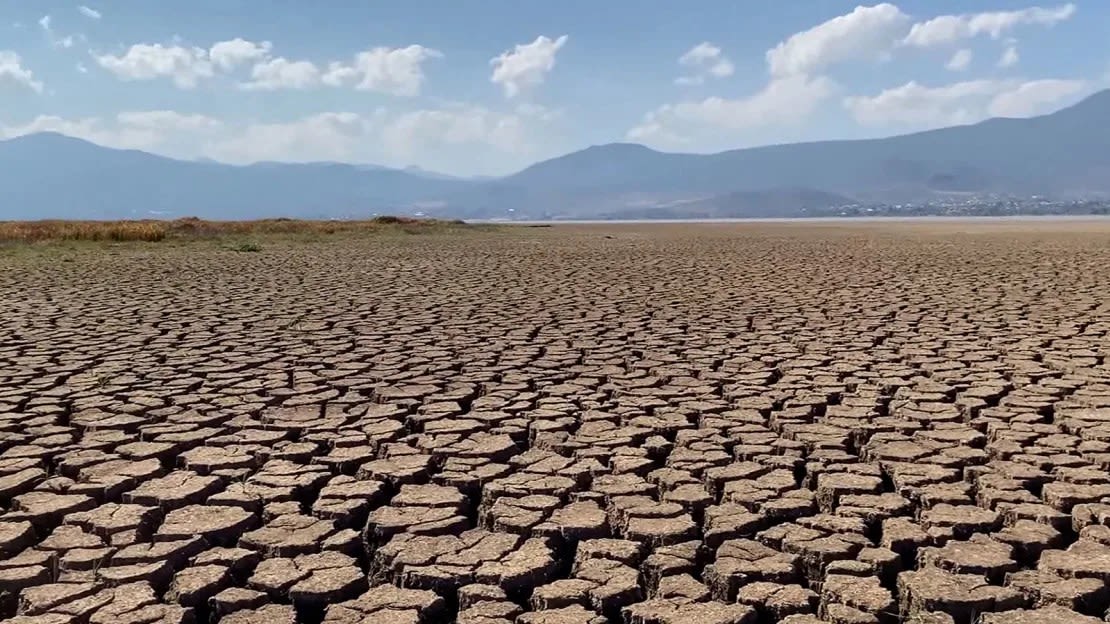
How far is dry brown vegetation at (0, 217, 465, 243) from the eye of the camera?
19469mm

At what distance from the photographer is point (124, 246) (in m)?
17.5

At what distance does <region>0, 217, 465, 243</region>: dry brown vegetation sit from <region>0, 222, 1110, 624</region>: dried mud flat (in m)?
13.4

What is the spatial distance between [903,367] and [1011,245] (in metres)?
14.0

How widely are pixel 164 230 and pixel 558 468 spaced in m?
21.1

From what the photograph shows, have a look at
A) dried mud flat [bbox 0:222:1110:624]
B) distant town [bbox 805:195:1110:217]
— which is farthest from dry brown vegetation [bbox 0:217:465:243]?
distant town [bbox 805:195:1110:217]

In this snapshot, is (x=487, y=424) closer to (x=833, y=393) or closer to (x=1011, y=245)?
(x=833, y=393)

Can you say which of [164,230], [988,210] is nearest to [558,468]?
[164,230]

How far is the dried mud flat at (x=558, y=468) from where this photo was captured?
227 centimetres

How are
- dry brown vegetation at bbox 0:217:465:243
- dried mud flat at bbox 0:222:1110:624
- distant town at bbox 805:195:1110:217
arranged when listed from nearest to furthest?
dried mud flat at bbox 0:222:1110:624, dry brown vegetation at bbox 0:217:465:243, distant town at bbox 805:195:1110:217

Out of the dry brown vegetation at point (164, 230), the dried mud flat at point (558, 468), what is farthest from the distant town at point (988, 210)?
the dried mud flat at point (558, 468)

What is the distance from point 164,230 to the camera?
22094 millimetres

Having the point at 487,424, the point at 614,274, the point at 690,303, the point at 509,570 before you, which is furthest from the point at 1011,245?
the point at 509,570

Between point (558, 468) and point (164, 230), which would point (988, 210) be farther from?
point (558, 468)

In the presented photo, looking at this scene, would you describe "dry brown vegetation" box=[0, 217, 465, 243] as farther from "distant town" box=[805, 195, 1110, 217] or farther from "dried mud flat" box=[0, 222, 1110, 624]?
"distant town" box=[805, 195, 1110, 217]
